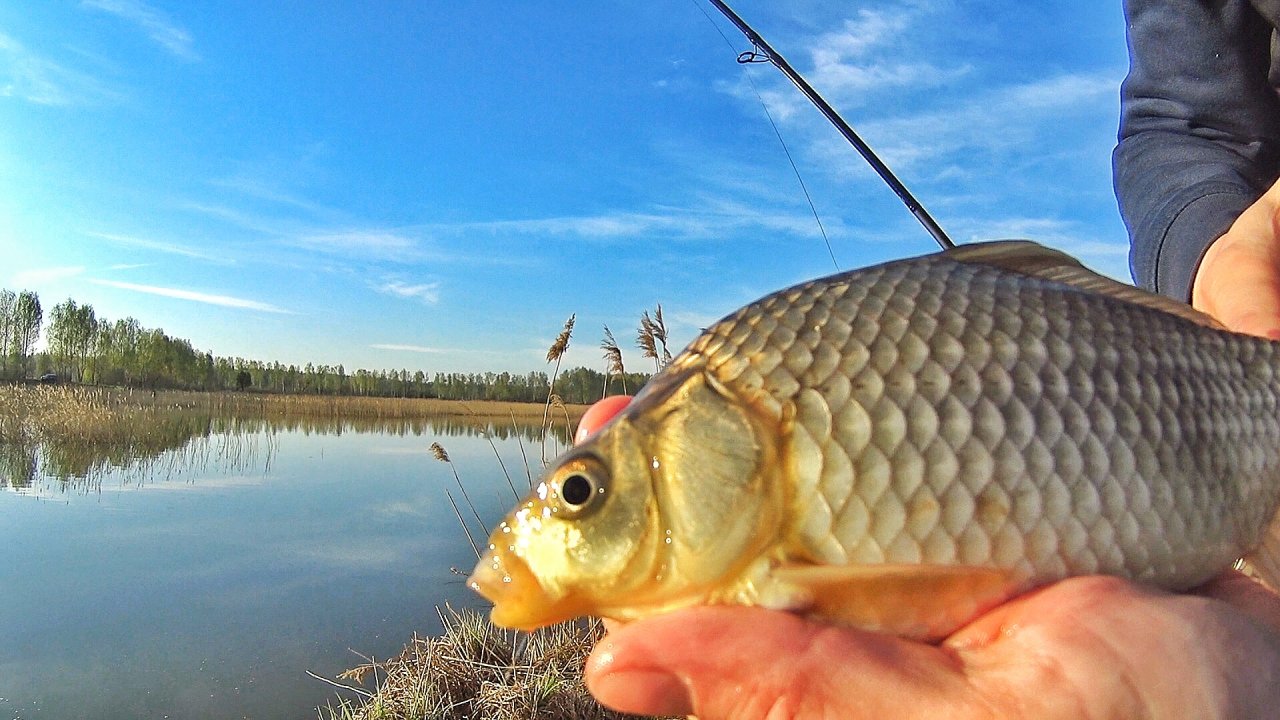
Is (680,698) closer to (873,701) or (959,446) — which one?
(873,701)

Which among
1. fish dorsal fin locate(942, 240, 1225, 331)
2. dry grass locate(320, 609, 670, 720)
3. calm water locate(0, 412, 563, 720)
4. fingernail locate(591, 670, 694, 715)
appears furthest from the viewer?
calm water locate(0, 412, 563, 720)

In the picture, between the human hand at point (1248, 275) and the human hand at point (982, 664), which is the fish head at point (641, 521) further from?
the human hand at point (1248, 275)

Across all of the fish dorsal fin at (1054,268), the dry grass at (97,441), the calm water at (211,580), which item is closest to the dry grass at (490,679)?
the calm water at (211,580)

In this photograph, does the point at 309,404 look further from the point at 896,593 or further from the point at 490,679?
the point at 896,593

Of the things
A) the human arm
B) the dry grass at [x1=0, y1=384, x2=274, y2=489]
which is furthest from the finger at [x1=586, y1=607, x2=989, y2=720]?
the dry grass at [x1=0, y1=384, x2=274, y2=489]

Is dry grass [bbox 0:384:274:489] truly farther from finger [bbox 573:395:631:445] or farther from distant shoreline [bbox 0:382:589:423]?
finger [bbox 573:395:631:445]

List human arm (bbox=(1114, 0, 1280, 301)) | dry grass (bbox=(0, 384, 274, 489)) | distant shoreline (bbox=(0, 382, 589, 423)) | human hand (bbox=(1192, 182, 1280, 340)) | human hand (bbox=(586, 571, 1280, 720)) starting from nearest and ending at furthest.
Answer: human hand (bbox=(586, 571, 1280, 720)), human hand (bbox=(1192, 182, 1280, 340)), human arm (bbox=(1114, 0, 1280, 301)), dry grass (bbox=(0, 384, 274, 489)), distant shoreline (bbox=(0, 382, 589, 423))
